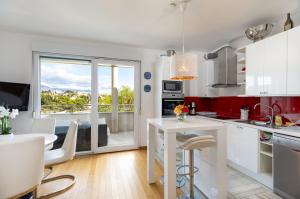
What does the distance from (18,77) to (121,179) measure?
2.71 meters

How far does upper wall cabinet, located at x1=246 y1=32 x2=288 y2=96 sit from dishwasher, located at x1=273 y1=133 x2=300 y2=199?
661 millimetres

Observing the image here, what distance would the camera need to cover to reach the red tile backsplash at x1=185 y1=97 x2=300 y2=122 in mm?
2453

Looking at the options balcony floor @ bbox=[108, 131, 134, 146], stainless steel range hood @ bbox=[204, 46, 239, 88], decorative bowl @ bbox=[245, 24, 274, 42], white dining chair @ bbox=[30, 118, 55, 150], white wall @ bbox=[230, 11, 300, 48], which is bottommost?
balcony floor @ bbox=[108, 131, 134, 146]

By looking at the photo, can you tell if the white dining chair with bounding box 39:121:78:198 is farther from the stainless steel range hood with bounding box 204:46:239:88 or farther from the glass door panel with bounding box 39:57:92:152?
the stainless steel range hood with bounding box 204:46:239:88

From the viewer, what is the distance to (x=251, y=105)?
320 cm

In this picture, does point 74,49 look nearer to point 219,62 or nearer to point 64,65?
point 64,65

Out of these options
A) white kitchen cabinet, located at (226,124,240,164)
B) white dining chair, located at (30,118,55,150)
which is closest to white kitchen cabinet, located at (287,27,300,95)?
white kitchen cabinet, located at (226,124,240,164)

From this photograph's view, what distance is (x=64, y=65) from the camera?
3564mm

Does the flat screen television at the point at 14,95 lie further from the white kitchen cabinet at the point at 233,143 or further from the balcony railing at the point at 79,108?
the white kitchen cabinet at the point at 233,143

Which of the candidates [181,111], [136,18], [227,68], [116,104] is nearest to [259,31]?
[227,68]

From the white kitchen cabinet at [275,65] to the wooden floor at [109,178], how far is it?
2.12 metres

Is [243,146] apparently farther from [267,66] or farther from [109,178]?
[109,178]

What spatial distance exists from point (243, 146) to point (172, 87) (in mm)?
1777

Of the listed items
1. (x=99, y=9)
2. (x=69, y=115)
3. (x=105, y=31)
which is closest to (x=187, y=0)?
(x=99, y=9)
